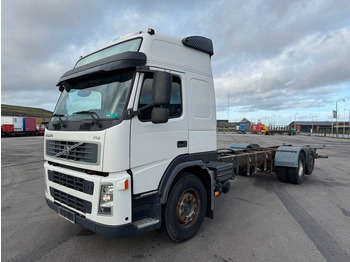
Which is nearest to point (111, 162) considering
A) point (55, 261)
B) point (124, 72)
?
point (124, 72)

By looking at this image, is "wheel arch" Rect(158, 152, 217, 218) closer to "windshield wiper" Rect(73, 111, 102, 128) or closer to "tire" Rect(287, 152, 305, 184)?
"windshield wiper" Rect(73, 111, 102, 128)

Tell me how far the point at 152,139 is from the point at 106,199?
37.8 inches

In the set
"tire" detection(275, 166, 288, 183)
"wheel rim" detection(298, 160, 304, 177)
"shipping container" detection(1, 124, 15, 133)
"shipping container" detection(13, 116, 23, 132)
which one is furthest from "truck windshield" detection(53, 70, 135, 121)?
"shipping container" detection(13, 116, 23, 132)

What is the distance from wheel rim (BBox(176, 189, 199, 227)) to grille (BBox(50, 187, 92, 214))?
132cm

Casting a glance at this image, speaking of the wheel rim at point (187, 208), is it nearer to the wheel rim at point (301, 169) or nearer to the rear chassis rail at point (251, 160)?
the rear chassis rail at point (251, 160)

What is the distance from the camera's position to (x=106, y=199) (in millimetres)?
2836

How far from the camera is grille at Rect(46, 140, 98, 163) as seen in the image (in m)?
2.94

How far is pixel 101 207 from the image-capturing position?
9.41ft

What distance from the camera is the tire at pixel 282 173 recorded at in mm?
7358

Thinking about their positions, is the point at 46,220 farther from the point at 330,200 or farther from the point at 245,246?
the point at 330,200

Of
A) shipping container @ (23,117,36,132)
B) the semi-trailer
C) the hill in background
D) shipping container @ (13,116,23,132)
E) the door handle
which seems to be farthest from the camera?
the hill in background

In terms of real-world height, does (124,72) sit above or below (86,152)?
above

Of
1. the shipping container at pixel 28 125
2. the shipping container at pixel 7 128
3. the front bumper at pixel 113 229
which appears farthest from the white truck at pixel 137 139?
the shipping container at pixel 28 125

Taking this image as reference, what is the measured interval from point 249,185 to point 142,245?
4.72 metres
